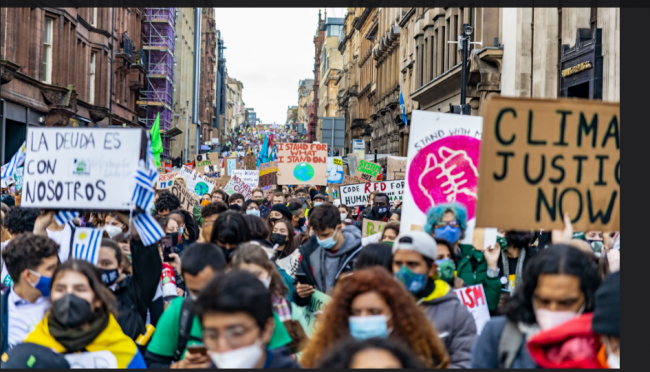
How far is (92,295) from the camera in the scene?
13.3 feet

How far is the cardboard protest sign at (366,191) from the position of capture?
1538cm

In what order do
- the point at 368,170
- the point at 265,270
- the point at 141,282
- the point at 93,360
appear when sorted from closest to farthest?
the point at 93,360 → the point at 265,270 → the point at 141,282 → the point at 368,170

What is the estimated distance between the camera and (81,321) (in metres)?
3.89

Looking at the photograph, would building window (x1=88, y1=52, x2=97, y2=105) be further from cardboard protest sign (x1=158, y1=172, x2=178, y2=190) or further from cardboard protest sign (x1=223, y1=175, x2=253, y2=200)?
cardboard protest sign (x1=223, y1=175, x2=253, y2=200)

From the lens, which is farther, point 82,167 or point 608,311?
point 82,167

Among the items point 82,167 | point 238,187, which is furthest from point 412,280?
point 238,187

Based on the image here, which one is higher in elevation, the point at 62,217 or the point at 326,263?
the point at 62,217

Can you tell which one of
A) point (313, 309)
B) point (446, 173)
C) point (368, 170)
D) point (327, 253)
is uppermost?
point (368, 170)

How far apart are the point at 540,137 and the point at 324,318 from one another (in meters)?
1.65

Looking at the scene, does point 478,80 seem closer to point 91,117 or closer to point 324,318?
point 91,117

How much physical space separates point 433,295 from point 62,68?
1110 inches

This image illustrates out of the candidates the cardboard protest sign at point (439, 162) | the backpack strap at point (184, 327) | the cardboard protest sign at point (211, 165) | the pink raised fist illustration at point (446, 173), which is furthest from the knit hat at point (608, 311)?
the cardboard protest sign at point (211, 165)

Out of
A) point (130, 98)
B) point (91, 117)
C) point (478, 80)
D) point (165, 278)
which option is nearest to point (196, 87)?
point (130, 98)

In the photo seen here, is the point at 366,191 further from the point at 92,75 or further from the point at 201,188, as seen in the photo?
the point at 92,75
